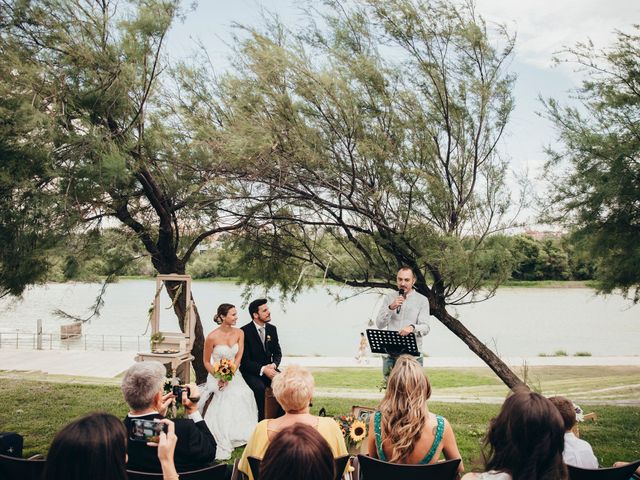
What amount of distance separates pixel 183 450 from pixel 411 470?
1.12m

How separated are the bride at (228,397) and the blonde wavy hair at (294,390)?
2.75 metres

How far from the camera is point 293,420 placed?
295 cm

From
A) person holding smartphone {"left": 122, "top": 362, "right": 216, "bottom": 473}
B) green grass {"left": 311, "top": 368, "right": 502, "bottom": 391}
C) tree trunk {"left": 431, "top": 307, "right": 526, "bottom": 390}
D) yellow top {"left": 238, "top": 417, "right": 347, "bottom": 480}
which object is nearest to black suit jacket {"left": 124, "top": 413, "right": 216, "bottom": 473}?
A: person holding smartphone {"left": 122, "top": 362, "right": 216, "bottom": 473}

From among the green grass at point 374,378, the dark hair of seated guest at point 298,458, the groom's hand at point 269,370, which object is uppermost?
the dark hair of seated guest at point 298,458

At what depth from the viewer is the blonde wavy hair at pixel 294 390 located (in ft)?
9.78

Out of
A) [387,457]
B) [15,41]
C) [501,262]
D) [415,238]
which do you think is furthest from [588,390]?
[15,41]

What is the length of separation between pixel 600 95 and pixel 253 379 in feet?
17.3

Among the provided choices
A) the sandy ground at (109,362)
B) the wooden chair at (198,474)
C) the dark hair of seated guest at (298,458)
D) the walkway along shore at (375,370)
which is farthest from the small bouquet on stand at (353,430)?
the sandy ground at (109,362)

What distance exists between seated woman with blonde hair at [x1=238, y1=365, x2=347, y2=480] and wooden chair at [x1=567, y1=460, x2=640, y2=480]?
107 centimetres

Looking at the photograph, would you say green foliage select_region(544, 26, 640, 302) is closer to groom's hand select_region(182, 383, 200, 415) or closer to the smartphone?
groom's hand select_region(182, 383, 200, 415)

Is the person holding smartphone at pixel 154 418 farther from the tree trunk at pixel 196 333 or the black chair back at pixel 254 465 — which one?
the tree trunk at pixel 196 333

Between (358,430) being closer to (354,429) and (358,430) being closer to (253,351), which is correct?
(354,429)

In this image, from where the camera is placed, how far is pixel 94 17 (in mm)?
6137

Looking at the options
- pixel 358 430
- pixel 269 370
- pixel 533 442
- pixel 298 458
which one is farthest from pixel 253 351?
pixel 298 458
